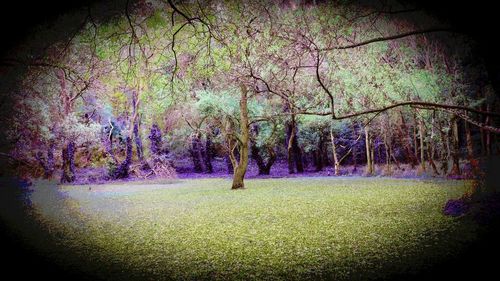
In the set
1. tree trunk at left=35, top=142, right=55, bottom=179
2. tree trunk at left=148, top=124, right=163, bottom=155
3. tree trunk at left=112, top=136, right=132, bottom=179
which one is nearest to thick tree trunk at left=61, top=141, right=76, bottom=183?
tree trunk at left=35, top=142, right=55, bottom=179

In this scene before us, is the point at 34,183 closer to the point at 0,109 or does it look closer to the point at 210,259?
the point at 0,109

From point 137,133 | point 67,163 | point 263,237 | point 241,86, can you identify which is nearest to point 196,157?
point 137,133

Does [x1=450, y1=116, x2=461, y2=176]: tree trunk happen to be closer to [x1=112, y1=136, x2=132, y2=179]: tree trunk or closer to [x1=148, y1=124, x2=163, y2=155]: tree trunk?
[x1=112, y1=136, x2=132, y2=179]: tree trunk

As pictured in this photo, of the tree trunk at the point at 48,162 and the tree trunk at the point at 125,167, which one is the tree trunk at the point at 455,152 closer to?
the tree trunk at the point at 125,167

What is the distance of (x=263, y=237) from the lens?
5301mm

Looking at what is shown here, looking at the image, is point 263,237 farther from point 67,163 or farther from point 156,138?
point 156,138

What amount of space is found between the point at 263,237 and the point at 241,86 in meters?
6.72

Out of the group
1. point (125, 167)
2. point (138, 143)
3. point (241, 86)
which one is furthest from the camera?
point (138, 143)

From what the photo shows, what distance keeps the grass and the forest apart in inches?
20.6

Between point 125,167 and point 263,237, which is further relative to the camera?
point 125,167

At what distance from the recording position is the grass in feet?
13.1

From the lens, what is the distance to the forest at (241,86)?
550cm

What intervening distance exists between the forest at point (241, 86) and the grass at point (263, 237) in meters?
0.52

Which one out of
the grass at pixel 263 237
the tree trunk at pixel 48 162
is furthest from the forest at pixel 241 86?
the grass at pixel 263 237
